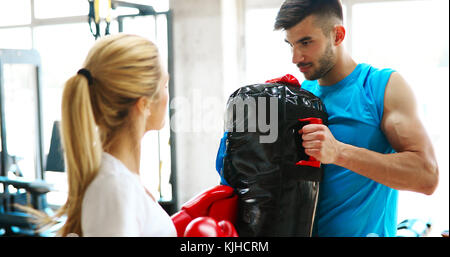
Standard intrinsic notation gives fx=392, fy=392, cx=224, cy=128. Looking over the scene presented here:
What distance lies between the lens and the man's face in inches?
54.7

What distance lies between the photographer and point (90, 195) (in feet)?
2.67

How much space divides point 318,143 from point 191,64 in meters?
2.87

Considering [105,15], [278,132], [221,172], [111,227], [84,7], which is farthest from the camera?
[84,7]

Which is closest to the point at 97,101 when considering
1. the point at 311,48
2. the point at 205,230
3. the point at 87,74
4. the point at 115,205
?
the point at 87,74

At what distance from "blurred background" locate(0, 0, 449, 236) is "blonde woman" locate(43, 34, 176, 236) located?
2.31m

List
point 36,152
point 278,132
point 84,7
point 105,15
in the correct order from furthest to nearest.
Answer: point 84,7 → point 36,152 → point 105,15 → point 278,132

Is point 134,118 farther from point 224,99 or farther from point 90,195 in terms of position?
point 224,99

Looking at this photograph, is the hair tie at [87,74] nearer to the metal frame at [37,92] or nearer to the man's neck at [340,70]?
the man's neck at [340,70]

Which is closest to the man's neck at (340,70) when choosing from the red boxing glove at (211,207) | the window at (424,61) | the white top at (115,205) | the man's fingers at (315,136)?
the man's fingers at (315,136)

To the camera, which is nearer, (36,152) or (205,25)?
(36,152)

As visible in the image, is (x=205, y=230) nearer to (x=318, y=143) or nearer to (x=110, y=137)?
(x=110, y=137)

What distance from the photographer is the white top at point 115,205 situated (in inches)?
30.9

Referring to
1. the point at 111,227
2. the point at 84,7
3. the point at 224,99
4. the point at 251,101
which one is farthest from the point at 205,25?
the point at 111,227
